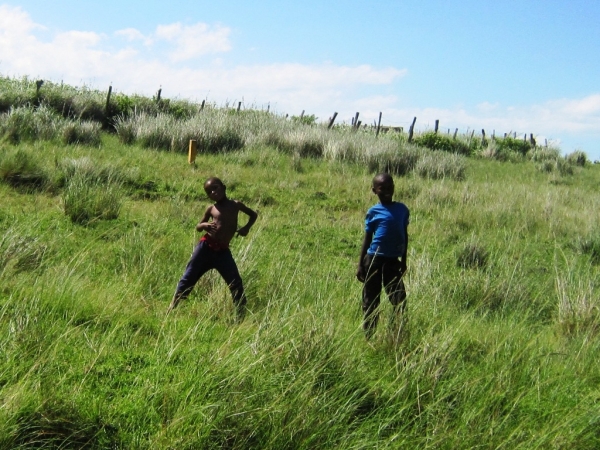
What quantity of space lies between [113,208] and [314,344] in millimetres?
6071

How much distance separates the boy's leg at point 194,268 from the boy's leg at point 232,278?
4.5 inches

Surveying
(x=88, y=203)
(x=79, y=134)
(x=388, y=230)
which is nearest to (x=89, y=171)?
(x=88, y=203)

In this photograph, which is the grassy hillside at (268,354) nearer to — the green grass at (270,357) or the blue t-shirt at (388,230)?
the green grass at (270,357)

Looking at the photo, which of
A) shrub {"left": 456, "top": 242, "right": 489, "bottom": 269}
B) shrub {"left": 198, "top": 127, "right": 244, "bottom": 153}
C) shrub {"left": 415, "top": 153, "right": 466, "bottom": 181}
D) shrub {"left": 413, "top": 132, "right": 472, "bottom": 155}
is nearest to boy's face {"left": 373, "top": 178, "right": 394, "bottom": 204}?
shrub {"left": 456, "top": 242, "right": 489, "bottom": 269}

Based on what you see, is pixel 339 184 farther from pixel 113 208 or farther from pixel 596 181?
pixel 596 181

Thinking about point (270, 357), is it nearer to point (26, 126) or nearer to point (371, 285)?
point (371, 285)

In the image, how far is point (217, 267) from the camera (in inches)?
230

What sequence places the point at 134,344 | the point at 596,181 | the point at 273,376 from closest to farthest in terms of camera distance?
the point at 273,376 < the point at 134,344 < the point at 596,181

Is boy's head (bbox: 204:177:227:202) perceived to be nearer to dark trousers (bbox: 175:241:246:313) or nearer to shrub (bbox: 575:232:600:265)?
dark trousers (bbox: 175:241:246:313)

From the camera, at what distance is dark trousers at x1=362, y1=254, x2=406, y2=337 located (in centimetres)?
545

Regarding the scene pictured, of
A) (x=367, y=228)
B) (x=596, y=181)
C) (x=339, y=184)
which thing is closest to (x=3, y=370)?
(x=367, y=228)

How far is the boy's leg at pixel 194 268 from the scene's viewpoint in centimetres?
583

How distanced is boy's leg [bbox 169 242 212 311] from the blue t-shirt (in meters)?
1.44

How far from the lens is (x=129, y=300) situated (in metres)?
5.62
